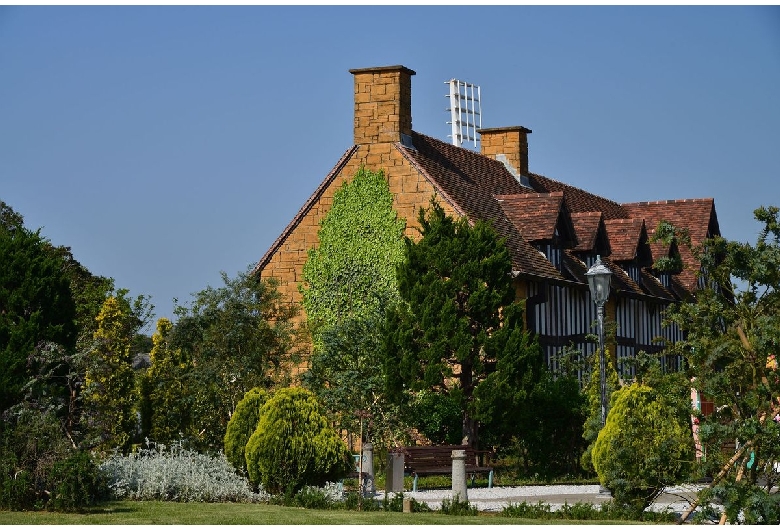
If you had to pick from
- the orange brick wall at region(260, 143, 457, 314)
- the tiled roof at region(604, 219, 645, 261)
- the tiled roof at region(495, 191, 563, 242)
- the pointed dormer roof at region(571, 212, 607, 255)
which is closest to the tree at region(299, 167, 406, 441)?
the orange brick wall at region(260, 143, 457, 314)

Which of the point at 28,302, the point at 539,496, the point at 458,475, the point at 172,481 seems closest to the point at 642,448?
the point at 458,475

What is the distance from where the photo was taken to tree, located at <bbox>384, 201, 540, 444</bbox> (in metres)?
28.1

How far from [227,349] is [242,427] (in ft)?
28.6

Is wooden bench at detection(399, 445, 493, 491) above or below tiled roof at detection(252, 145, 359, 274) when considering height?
below

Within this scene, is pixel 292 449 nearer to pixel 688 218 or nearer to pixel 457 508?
pixel 457 508

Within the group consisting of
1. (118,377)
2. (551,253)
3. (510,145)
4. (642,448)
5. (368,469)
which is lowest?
(368,469)

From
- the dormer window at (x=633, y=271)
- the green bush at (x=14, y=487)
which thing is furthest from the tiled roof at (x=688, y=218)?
the green bush at (x=14, y=487)

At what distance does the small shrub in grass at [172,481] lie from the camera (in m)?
19.4

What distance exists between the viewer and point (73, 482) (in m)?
17.5

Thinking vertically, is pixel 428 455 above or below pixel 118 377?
below

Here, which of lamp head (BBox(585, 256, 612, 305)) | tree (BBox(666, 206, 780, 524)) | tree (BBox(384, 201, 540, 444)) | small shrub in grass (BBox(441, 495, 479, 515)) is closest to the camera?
tree (BBox(666, 206, 780, 524))

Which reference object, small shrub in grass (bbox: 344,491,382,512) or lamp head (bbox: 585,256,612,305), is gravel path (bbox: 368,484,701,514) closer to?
small shrub in grass (bbox: 344,491,382,512)

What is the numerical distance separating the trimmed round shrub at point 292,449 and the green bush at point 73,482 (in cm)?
309

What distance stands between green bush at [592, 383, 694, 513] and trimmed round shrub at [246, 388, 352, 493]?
13.4ft
